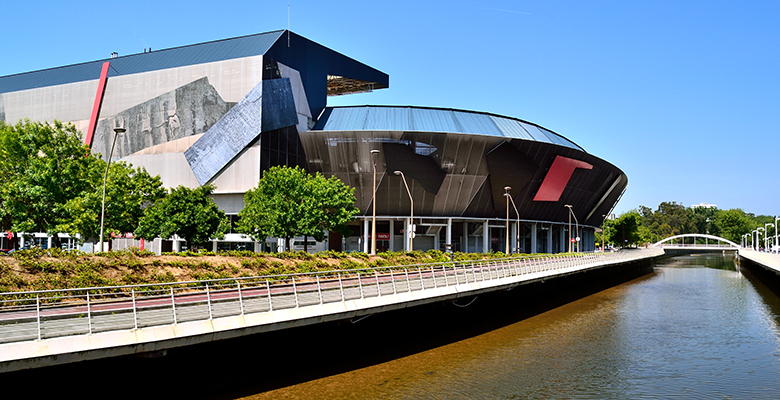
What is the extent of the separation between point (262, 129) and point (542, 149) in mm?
35312

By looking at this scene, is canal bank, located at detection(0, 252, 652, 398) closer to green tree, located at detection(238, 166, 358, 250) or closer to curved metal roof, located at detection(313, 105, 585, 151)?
green tree, located at detection(238, 166, 358, 250)

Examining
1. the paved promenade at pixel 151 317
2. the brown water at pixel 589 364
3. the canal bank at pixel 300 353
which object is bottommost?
the brown water at pixel 589 364

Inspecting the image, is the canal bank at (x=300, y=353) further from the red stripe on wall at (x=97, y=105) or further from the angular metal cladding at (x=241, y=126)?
the red stripe on wall at (x=97, y=105)

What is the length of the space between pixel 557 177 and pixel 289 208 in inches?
1695

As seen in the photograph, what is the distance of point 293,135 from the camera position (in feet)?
241

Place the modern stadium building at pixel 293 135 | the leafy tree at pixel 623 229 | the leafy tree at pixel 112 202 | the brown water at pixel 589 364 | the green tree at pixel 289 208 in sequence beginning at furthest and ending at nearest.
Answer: the leafy tree at pixel 623 229, the modern stadium building at pixel 293 135, the green tree at pixel 289 208, the leafy tree at pixel 112 202, the brown water at pixel 589 364

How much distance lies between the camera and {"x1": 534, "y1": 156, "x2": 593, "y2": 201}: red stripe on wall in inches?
3260

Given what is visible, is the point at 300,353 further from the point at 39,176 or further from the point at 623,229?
the point at 623,229

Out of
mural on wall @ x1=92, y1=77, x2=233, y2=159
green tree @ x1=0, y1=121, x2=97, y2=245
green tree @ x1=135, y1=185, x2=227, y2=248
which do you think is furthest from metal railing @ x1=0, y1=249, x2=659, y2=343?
mural on wall @ x1=92, y1=77, x2=233, y2=159

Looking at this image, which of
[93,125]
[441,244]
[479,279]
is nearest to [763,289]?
[441,244]

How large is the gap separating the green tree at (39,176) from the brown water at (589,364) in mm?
37972

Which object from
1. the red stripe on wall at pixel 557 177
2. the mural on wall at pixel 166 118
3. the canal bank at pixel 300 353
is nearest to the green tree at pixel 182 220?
the mural on wall at pixel 166 118

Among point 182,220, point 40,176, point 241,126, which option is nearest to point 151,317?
point 182,220

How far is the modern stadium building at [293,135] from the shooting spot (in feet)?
230
